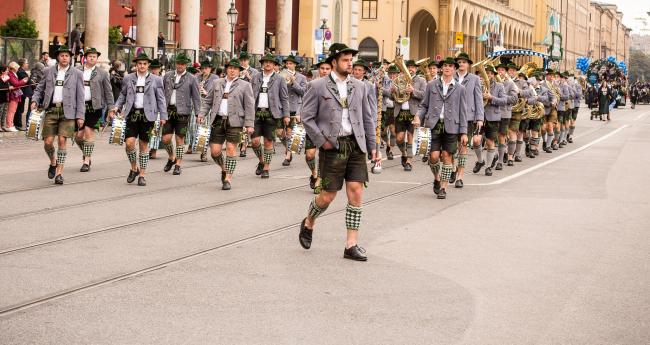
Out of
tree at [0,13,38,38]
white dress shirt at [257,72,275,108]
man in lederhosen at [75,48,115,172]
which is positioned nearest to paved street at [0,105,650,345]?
man in lederhosen at [75,48,115,172]

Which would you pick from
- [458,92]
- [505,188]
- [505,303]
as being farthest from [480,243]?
[505,188]

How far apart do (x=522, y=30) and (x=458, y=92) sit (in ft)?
352

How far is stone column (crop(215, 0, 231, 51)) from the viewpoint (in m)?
43.4

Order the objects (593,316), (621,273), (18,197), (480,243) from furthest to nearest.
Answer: (18,197), (480,243), (621,273), (593,316)

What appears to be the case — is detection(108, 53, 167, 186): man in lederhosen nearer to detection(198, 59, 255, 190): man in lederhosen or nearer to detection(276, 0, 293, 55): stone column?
detection(198, 59, 255, 190): man in lederhosen

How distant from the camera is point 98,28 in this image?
32438mm

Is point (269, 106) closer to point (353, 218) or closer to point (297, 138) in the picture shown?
point (297, 138)

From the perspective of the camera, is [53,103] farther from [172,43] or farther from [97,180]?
[172,43]

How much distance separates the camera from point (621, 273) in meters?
9.59

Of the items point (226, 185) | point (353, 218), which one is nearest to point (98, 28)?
point (226, 185)

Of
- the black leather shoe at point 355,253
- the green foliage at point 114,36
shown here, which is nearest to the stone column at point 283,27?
the green foliage at point 114,36

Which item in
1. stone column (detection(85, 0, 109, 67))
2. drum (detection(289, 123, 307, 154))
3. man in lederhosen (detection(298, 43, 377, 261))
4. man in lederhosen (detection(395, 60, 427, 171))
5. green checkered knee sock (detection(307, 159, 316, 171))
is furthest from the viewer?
stone column (detection(85, 0, 109, 67))

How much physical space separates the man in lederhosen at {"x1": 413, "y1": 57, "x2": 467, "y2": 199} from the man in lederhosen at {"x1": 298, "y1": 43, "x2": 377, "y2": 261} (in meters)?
5.18

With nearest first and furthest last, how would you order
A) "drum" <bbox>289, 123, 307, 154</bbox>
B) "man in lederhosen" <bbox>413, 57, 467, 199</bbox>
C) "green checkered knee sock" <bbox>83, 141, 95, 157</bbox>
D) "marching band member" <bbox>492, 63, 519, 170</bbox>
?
"man in lederhosen" <bbox>413, 57, 467, 199</bbox>, "drum" <bbox>289, 123, 307, 154</bbox>, "green checkered knee sock" <bbox>83, 141, 95, 157</bbox>, "marching band member" <bbox>492, 63, 519, 170</bbox>
